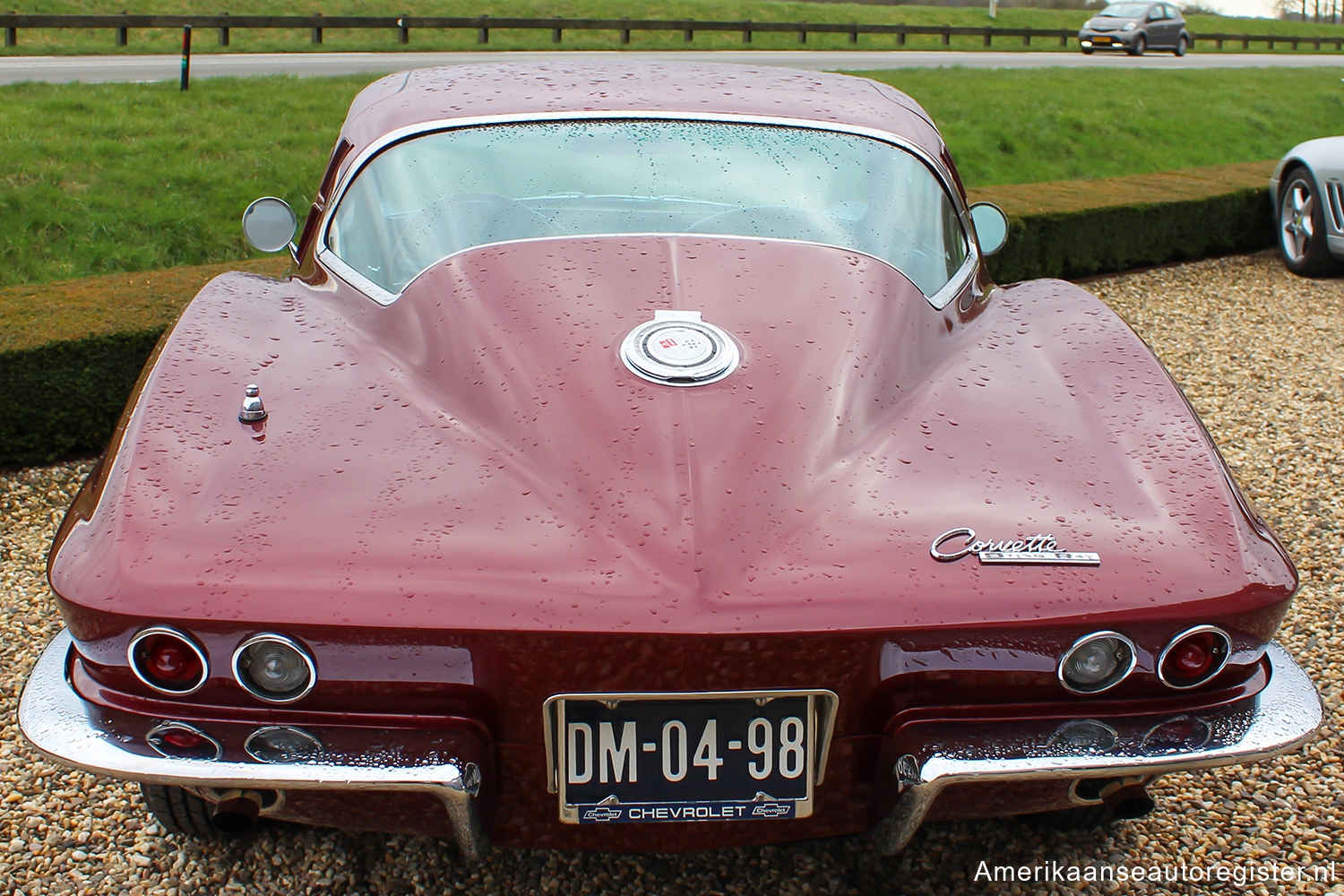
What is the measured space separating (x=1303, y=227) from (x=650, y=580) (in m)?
8.86

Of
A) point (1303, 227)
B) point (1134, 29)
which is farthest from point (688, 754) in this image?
point (1134, 29)

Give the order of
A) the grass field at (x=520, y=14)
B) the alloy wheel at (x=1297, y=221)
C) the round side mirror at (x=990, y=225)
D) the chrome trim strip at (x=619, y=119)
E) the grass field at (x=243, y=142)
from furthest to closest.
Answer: the grass field at (x=520, y=14), the alloy wheel at (x=1297, y=221), the grass field at (x=243, y=142), the round side mirror at (x=990, y=225), the chrome trim strip at (x=619, y=119)

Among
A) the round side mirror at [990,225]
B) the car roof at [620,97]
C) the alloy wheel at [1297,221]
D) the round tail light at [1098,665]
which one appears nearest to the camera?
the round tail light at [1098,665]

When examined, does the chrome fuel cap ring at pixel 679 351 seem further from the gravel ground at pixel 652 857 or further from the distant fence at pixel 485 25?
the distant fence at pixel 485 25

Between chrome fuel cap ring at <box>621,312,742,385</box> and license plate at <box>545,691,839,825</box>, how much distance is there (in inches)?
26.6

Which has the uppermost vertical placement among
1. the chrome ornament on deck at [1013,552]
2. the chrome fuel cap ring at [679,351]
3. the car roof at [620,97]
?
the car roof at [620,97]

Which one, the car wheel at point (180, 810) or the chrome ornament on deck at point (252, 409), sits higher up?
the chrome ornament on deck at point (252, 409)

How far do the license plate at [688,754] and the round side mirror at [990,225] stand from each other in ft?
7.19

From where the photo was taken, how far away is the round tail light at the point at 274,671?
1821mm

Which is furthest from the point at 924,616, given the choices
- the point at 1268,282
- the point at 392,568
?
the point at 1268,282

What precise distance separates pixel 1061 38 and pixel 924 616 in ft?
111

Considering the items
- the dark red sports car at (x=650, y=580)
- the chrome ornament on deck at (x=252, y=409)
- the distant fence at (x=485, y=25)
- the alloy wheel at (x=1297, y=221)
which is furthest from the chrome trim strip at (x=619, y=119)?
the distant fence at (x=485, y=25)

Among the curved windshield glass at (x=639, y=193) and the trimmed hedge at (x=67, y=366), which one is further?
the trimmed hedge at (x=67, y=366)

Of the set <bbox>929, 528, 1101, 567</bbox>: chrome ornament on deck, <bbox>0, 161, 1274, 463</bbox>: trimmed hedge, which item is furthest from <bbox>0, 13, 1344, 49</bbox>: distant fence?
<bbox>929, 528, 1101, 567</bbox>: chrome ornament on deck
